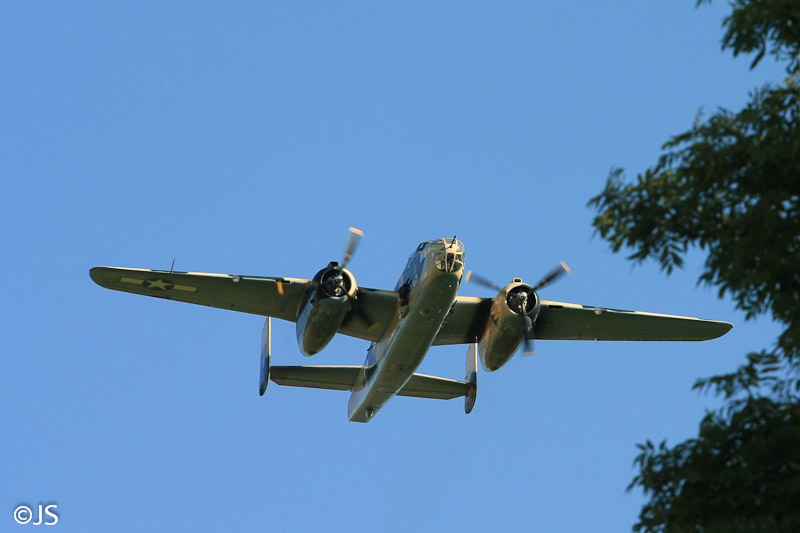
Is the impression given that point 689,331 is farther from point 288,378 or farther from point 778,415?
point 778,415

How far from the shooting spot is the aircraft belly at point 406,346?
79.2 feet

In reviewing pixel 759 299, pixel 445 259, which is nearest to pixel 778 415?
pixel 759 299

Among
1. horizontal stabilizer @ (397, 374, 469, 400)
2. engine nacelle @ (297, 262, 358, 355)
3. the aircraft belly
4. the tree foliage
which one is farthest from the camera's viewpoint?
horizontal stabilizer @ (397, 374, 469, 400)

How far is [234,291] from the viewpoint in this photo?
28344 mm

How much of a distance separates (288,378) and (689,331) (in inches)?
484

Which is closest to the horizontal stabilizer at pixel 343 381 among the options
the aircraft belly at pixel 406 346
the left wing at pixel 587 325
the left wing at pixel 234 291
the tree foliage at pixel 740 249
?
the aircraft belly at pixel 406 346

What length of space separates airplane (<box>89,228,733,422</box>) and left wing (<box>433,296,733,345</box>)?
0.11 ft

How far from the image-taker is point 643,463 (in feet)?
43.1

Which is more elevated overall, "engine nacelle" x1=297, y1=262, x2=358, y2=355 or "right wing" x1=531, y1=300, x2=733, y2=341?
"right wing" x1=531, y1=300, x2=733, y2=341

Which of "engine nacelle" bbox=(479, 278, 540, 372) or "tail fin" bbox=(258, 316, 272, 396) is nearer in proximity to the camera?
"engine nacelle" bbox=(479, 278, 540, 372)

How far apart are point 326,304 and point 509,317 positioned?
4821 millimetres

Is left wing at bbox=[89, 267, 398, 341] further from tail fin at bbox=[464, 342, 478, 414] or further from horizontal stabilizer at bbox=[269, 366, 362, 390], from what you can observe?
tail fin at bbox=[464, 342, 478, 414]

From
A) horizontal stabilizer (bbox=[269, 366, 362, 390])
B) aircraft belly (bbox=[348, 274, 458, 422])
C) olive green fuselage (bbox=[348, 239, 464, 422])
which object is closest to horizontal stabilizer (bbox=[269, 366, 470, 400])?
horizontal stabilizer (bbox=[269, 366, 362, 390])

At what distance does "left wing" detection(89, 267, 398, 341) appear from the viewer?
2772 centimetres
